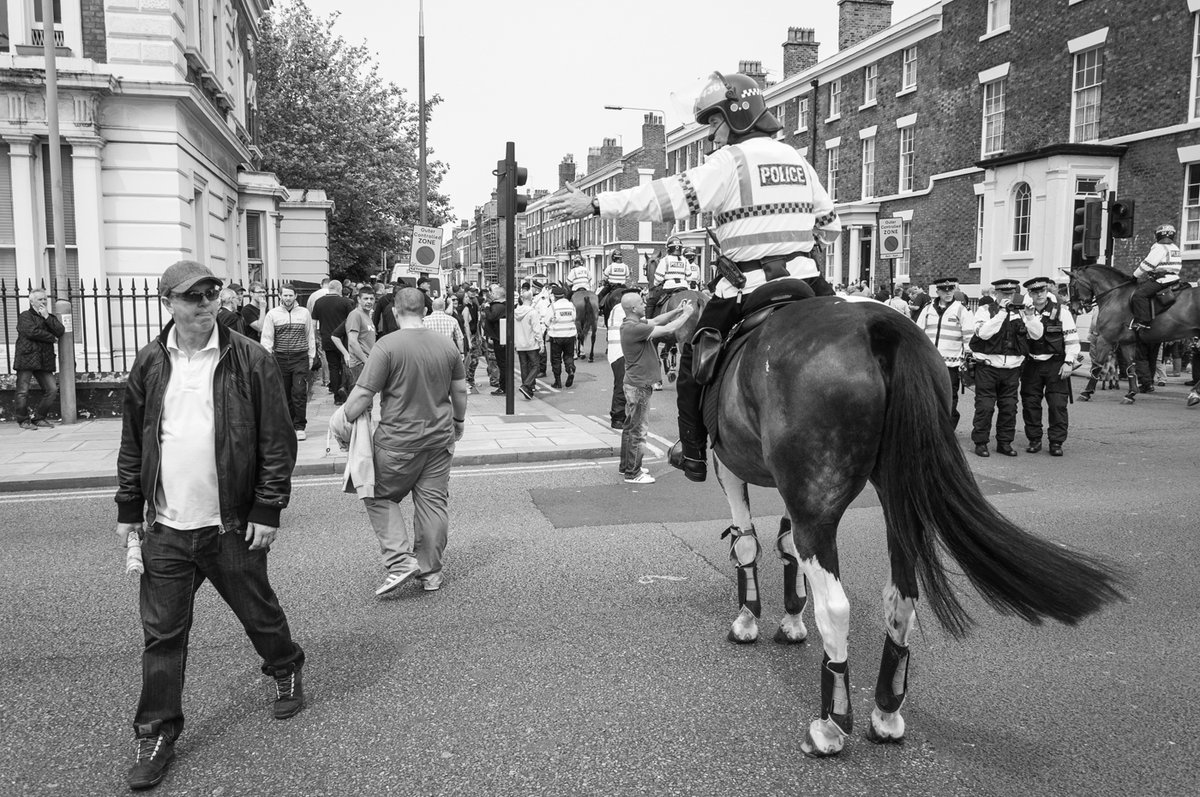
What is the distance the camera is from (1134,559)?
6230mm

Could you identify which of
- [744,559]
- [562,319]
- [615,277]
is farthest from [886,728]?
[615,277]

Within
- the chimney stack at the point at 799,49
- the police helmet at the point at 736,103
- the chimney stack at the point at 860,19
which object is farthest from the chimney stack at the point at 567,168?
the police helmet at the point at 736,103

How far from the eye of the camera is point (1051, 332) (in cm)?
1048

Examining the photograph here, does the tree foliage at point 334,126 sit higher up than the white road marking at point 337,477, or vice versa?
the tree foliage at point 334,126

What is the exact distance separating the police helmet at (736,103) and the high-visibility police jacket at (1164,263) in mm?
12833

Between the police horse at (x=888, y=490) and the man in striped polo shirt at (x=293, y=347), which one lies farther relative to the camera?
the man in striped polo shirt at (x=293, y=347)

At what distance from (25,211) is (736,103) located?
46.1 feet

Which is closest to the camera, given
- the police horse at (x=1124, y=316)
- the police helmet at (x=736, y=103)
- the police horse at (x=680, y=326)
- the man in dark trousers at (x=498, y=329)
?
the police helmet at (x=736, y=103)

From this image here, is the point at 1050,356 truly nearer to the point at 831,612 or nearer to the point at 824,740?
the point at 831,612

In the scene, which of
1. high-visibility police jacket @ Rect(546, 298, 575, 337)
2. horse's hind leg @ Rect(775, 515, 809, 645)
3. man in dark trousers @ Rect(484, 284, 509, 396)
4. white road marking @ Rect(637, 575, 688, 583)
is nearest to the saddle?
horse's hind leg @ Rect(775, 515, 809, 645)

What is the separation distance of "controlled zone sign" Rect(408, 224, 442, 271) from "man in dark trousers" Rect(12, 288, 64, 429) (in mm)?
7265

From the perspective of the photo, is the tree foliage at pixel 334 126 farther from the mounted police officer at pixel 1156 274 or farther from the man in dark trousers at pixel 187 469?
the man in dark trousers at pixel 187 469

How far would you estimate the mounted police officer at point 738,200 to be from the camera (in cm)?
426

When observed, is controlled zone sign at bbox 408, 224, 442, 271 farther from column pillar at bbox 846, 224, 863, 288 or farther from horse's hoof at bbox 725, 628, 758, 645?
column pillar at bbox 846, 224, 863, 288
